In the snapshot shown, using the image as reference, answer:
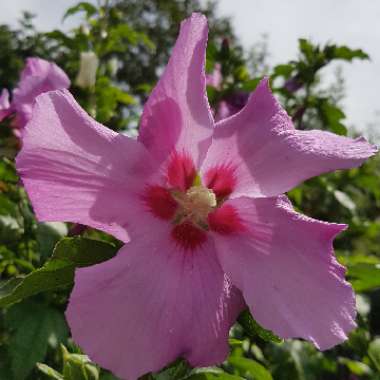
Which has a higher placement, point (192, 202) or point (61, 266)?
point (192, 202)

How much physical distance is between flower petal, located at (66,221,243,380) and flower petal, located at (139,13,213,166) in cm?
12

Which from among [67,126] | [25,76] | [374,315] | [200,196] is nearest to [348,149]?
[200,196]

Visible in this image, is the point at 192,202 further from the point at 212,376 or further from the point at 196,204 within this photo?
the point at 212,376

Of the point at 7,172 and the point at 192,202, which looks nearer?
the point at 192,202

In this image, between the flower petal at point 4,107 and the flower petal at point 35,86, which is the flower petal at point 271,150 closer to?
the flower petal at point 35,86

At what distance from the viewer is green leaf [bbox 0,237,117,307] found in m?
0.74

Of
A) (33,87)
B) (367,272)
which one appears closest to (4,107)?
(33,87)

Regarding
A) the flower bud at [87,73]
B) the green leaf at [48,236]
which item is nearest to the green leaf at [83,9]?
the flower bud at [87,73]

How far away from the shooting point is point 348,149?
28.5 inches

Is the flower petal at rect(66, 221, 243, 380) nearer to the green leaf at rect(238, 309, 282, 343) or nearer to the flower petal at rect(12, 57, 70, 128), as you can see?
the green leaf at rect(238, 309, 282, 343)

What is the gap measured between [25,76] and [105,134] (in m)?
0.95

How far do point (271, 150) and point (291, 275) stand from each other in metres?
0.16

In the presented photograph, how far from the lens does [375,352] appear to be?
1.43 meters

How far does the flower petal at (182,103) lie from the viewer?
2.36 feet
